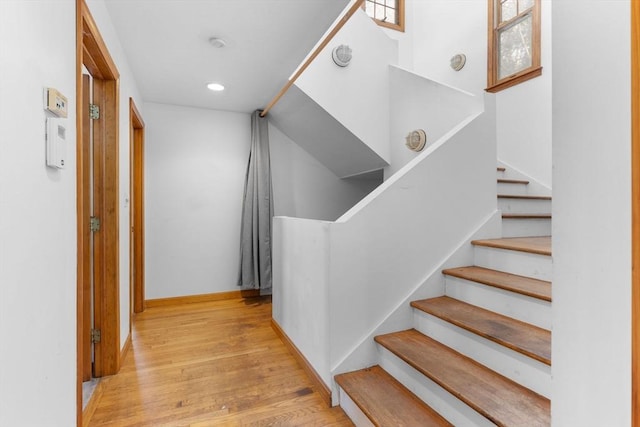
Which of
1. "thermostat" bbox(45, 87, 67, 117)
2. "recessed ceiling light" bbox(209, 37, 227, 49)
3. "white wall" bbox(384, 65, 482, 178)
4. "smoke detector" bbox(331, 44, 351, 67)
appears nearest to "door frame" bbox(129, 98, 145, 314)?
"recessed ceiling light" bbox(209, 37, 227, 49)

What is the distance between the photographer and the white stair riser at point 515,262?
5.47 feet

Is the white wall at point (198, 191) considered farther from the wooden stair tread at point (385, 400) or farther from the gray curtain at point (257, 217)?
the wooden stair tread at point (385, 400)

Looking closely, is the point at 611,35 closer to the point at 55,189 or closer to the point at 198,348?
the point at 55,189

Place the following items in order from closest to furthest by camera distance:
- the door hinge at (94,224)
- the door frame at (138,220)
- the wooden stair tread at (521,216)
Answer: the door hinge at (94,224) < the wooden stair tread at (521,216) < the door frame at (138,220)

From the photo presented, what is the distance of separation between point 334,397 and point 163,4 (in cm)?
244

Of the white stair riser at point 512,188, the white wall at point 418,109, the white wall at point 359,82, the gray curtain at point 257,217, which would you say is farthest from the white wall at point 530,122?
the gray curtain at point 257,217

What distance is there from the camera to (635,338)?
0.52 m

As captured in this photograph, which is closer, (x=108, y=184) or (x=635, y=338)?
(x=635, y=338)

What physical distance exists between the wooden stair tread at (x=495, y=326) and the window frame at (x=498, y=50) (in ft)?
8.23

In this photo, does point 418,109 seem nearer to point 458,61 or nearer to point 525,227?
point 458,61

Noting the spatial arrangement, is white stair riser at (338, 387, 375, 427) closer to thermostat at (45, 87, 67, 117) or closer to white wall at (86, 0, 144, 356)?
white wall at (86, 0, 144, 356)

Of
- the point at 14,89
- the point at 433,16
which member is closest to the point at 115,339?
the point at 14,89

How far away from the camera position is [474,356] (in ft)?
4.93

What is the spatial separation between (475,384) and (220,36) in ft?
8.21
